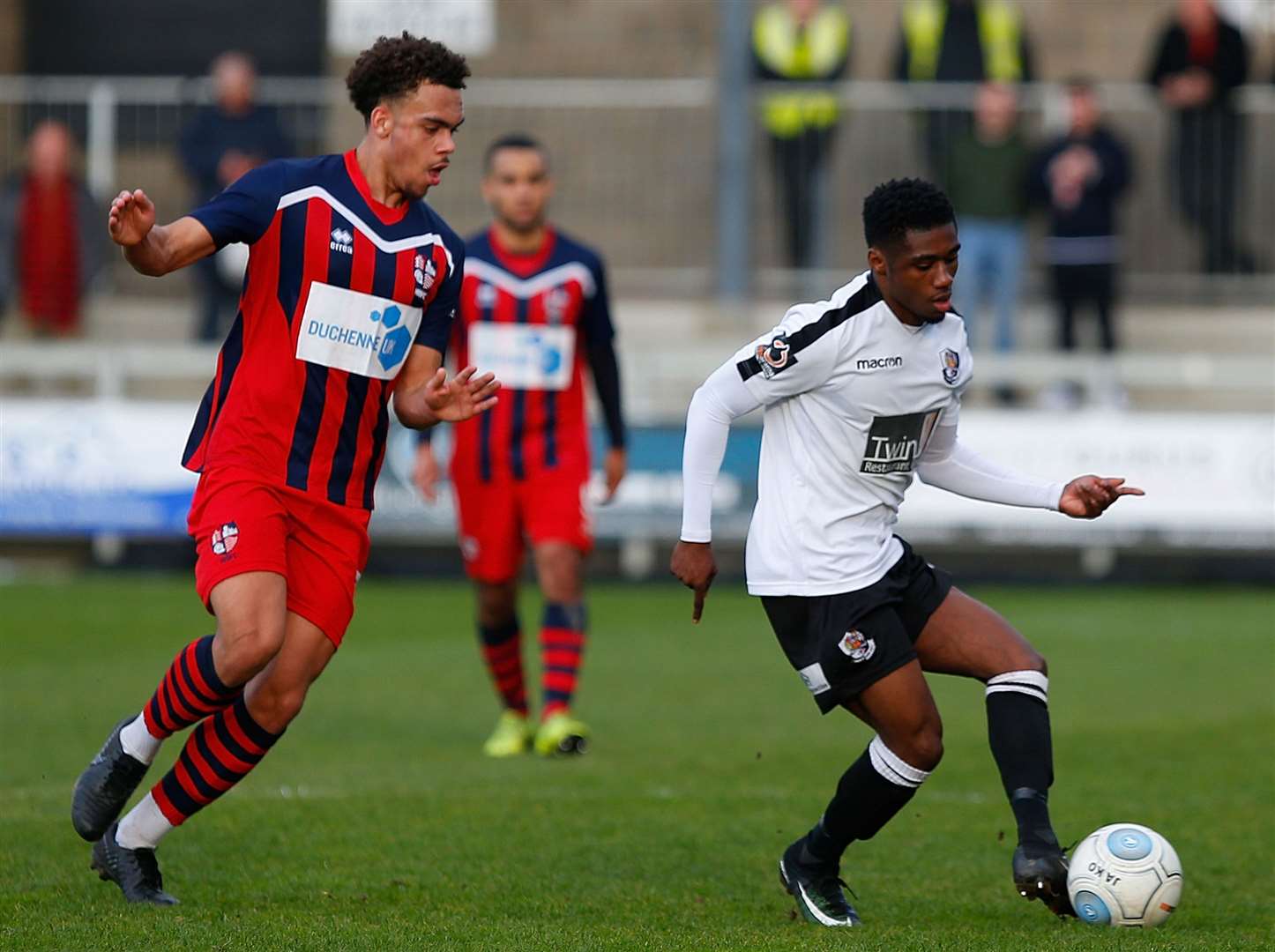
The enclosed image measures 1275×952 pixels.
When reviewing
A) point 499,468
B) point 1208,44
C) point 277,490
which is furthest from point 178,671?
point 1208,44

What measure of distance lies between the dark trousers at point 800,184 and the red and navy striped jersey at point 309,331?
12252 millimetres

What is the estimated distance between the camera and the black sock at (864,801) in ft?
18.7

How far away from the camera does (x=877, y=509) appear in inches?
229

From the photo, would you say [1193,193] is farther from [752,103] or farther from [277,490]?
[277,490]

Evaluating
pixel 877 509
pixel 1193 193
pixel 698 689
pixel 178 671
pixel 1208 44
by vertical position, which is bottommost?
pixel 698 689

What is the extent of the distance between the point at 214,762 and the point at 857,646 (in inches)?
70.5

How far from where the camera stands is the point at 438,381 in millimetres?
5703

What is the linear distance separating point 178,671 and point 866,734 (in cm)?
482

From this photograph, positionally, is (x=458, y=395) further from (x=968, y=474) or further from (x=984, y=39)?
(x=984, y=39)

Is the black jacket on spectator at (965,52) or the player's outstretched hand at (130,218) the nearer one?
the player's outstretched hand at (130,218)

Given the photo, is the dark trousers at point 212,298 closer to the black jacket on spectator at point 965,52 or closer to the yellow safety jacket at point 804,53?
the yellow safety jacket at point 804,53

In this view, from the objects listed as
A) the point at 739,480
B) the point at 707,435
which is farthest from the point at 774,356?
the point at 739,480

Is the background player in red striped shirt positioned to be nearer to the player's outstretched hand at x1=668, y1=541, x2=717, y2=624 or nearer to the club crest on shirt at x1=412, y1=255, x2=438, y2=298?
the club crest on shirt at x1=412, y1=255, x2=438, y2=298

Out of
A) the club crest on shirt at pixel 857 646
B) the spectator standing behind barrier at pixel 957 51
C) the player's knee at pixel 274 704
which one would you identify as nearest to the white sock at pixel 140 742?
the player's knee at pixel 274 704
